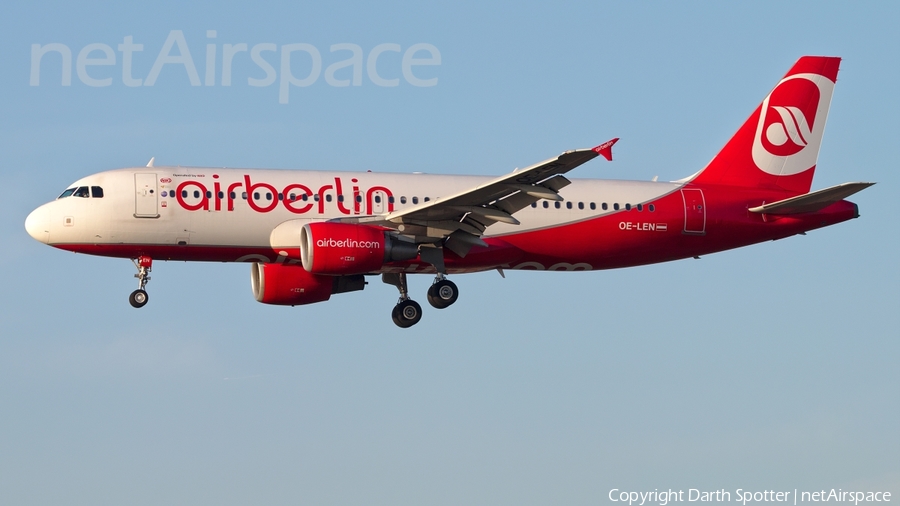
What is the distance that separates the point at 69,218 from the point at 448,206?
1187 cm

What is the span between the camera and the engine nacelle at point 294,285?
49.6 m

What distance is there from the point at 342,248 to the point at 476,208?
430cm

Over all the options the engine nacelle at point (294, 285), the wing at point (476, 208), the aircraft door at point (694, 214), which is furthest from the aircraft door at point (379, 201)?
the aircraft door at point (694, 214)

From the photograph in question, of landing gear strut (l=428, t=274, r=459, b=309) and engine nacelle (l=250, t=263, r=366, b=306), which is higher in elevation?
engine nacelle (l=250, t=263, r=366, b=306)

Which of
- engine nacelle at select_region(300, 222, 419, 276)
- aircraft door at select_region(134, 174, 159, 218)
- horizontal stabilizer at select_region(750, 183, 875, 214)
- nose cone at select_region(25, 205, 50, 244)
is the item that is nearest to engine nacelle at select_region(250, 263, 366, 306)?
engine nacelle at select_region(300, 222, 419, 276)

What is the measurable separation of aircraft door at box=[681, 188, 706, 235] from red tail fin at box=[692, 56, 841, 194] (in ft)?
5.18

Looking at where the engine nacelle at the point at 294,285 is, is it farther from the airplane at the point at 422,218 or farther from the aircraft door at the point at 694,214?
the aircraft door at the point at 694,214

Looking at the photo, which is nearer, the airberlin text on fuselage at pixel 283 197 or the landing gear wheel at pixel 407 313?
the airberlin text on fuselage at pixel 283 197

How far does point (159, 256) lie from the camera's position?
45781 millimetres

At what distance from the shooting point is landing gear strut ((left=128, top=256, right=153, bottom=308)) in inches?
1804

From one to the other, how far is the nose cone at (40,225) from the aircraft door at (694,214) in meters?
20.9

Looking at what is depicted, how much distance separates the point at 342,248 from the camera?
4422 centimetres

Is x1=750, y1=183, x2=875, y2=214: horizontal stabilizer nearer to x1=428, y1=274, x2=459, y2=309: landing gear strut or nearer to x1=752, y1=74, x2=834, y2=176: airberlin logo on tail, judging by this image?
x1=752, y1=74, x2=834, y2=176: airberlin logo on tail

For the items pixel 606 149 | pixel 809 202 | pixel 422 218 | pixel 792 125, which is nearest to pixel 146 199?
pixel 422 218
